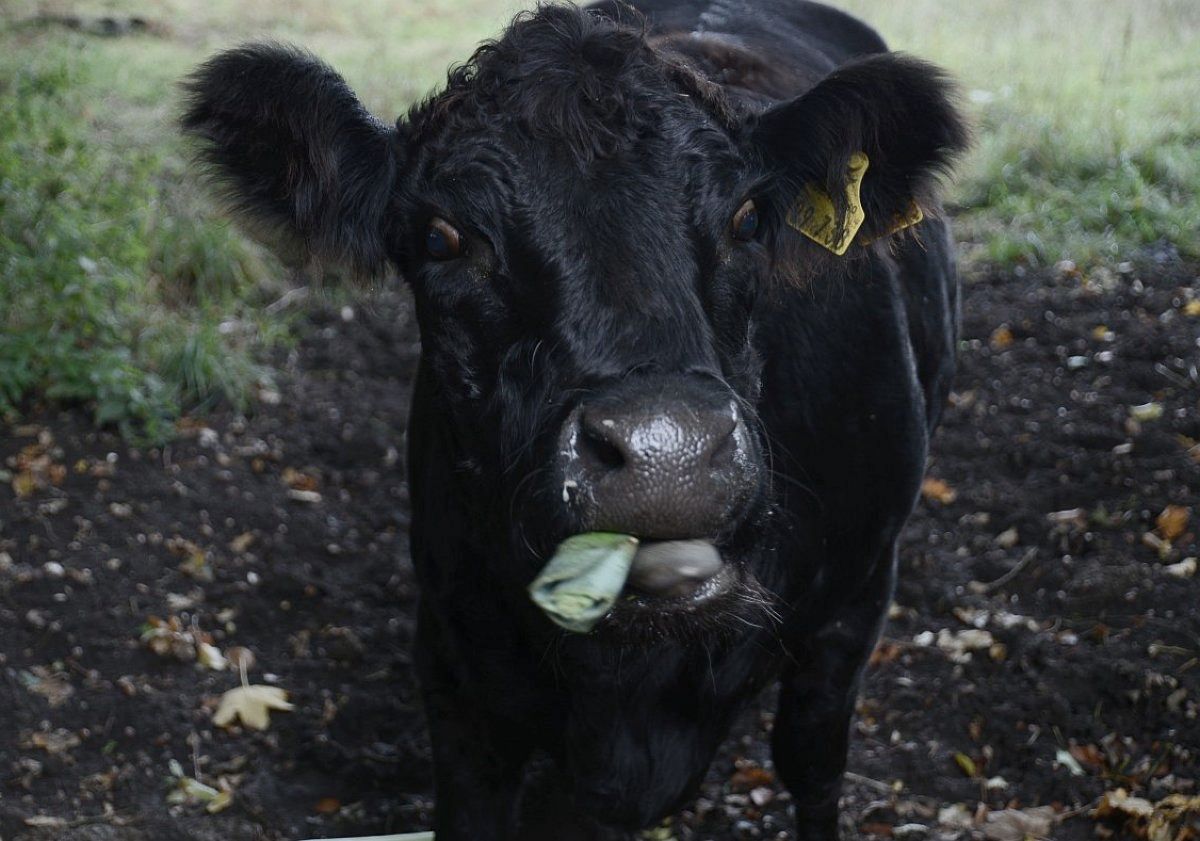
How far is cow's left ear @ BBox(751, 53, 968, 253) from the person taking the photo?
3092 millimetres

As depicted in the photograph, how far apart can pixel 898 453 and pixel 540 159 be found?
4.96ft

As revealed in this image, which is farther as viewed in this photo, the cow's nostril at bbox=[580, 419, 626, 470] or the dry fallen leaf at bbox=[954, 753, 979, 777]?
the dry fallen leaf at bbox=[954, 753, 979, 777]

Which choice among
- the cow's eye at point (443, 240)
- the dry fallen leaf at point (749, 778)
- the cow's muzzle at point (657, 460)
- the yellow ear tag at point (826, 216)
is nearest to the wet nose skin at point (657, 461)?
the cow's muzzle at point (657, 460)

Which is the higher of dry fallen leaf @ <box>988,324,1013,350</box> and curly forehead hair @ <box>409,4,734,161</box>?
curly forehead hair @ <box>409,4,734,161</box>

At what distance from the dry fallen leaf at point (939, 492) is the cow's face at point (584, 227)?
8.67 feet

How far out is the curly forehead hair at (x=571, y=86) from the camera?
291 centimetres

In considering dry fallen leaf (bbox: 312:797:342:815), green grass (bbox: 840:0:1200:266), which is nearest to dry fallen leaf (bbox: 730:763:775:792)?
dry fallen leaf (bbox: 312:797:342:815)

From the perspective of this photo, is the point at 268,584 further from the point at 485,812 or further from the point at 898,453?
the point at 898,453

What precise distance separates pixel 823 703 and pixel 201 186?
7.03ft

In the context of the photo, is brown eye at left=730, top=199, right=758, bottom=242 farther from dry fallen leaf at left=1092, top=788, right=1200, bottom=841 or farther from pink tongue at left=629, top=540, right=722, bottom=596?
dry fallen leaf at left=1092, top=788, right=1200, bottom=841

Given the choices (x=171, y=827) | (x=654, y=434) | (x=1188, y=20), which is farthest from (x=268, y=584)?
(x=1188, y=20)

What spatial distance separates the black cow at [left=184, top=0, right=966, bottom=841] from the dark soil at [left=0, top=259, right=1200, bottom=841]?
0.70 metres

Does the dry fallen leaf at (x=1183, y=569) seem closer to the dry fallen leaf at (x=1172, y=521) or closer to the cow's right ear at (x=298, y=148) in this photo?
the dry fallen leaf at (x=1172, y=521)

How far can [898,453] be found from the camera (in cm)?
384
